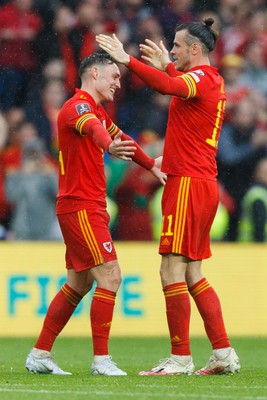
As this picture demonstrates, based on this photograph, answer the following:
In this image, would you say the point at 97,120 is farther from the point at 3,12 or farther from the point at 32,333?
the point at 3,12

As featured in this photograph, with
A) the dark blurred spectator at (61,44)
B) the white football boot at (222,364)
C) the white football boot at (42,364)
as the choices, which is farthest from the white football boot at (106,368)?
the dark blurred spectator at (61,44)

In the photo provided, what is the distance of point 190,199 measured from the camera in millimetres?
7160

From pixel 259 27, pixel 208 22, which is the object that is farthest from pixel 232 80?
pixel 208 22

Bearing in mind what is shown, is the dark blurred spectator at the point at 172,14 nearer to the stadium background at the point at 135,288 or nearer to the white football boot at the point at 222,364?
the stadium background at the point at 135,288

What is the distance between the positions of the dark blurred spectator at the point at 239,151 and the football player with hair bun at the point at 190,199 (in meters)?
4.48

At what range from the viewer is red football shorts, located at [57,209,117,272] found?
7121 mm

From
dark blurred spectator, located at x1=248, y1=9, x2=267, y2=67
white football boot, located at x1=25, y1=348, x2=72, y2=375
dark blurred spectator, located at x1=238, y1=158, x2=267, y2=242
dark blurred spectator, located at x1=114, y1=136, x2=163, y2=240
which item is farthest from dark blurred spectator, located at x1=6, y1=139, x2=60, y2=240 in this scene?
white football boot, located at x1=25, y1=348, x2=72, y2=375

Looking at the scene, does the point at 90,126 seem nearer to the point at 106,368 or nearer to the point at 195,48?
the point at 195,48

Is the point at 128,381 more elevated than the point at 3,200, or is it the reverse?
the point at 3,200

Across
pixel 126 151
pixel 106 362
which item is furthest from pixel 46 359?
pixel 126 151

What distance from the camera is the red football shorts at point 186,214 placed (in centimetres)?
713

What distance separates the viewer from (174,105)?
7.36 meters

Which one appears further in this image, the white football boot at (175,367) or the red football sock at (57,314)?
the red football sock at (57,314)

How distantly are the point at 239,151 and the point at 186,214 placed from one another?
4990 millimetres
